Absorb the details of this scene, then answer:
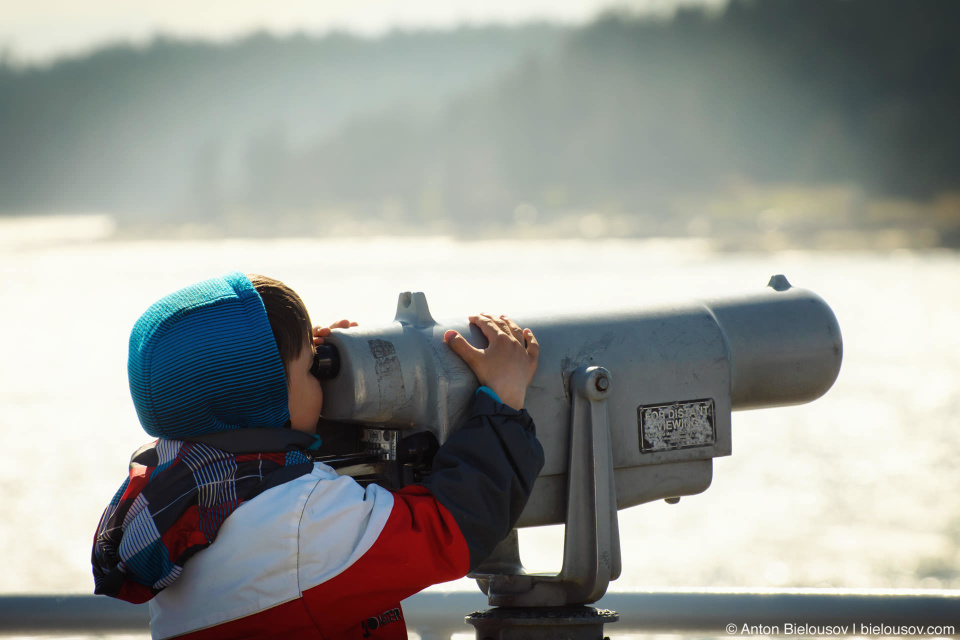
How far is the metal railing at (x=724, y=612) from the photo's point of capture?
60.3 inches

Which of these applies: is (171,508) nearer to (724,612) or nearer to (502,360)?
(502,360)

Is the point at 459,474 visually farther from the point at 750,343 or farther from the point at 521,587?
the point at 750,343

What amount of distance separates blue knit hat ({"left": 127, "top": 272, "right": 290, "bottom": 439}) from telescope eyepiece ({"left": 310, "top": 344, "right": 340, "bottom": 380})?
0.08 meters

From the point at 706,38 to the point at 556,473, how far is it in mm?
138082

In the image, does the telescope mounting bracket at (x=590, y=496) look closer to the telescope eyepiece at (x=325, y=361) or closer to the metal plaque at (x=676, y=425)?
the metal plaque at (x=676, y=425)

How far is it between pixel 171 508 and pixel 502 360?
47 cm

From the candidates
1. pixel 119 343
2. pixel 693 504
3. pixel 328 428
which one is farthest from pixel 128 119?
pixel 328 428

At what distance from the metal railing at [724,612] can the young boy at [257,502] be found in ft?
1.18

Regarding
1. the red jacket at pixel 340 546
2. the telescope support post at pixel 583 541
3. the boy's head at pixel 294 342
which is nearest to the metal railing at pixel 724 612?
the telescope support post at pixel 583 541

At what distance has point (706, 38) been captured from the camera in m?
131

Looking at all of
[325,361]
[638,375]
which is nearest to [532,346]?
[638,375]

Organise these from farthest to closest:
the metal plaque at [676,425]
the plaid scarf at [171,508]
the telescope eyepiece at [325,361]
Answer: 1. the metal plaque at [676,425]
2. the telescope eyepiece at [325,361]
3. the plaid scarf at [171,508]

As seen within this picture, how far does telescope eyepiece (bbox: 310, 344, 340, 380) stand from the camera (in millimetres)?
1320

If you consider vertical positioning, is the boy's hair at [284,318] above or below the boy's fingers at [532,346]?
above
